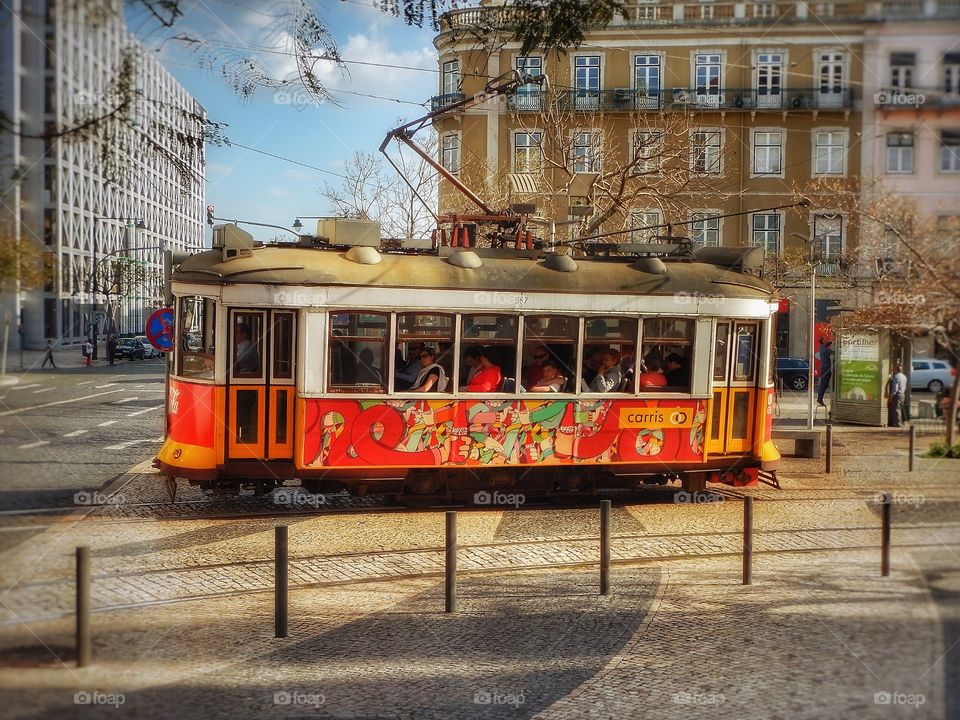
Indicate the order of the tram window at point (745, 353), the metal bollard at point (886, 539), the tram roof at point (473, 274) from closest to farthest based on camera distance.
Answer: the metal bollard at point (886, 539), the tram roof at point (473, 274), the tram window at point (745, 353)

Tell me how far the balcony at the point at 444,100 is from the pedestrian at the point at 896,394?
203cm

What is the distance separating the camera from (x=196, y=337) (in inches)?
375

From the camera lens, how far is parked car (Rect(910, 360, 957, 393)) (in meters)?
2.23

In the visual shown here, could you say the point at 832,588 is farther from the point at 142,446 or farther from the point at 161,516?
the point at 142,446

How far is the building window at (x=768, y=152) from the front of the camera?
149 inches

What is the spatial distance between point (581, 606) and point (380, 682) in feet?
6.82

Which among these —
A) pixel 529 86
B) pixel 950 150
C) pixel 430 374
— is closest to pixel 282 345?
pixel 430 374

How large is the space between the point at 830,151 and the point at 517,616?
13.9ft

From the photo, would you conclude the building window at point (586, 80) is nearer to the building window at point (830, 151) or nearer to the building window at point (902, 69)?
the building window at point (830, 151)

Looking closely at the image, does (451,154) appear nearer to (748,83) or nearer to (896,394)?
(748,83)

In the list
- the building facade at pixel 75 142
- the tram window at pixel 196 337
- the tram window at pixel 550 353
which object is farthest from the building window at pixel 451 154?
the building facade at pixel 75 142

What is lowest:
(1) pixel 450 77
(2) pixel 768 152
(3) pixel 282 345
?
(3) pixel 282 345

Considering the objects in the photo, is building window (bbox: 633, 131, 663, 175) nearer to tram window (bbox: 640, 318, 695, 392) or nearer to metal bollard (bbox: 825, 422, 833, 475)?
tram window (bbox: 640, 318, 695, 392)

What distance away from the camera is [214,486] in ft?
31.1
